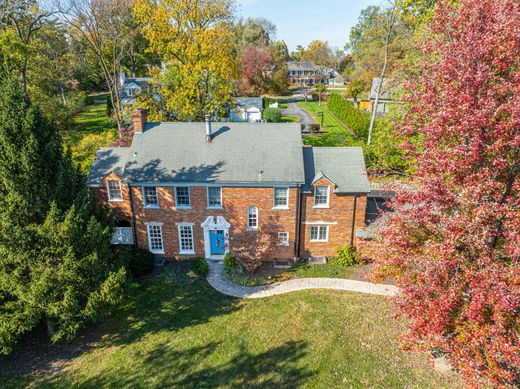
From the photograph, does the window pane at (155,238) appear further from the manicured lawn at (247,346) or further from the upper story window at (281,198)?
the upper story window at (281,198)

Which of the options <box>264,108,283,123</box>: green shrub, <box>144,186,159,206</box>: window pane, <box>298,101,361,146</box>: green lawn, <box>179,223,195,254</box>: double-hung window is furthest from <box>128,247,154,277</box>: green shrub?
<box>264,108,283,123</box>: green shrub

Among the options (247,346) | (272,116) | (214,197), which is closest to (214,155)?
(214,197)

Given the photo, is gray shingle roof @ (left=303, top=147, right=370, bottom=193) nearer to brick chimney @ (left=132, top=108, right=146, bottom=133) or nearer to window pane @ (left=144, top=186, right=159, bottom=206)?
window pane @ (left=144, top=186, right=159, bottom=206)

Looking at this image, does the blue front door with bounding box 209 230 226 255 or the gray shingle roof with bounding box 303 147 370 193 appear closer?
the gray shingle roof with bounding box 303 147 370 193

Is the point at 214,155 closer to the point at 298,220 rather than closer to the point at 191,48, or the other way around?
the point at 298,220

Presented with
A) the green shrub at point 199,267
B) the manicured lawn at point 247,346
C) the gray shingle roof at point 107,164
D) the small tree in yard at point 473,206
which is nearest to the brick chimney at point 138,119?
the gray shingle roof at point 107,164

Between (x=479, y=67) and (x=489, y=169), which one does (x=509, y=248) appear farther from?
(x=479, y=67)

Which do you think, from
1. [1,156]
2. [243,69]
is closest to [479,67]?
[1,156]
